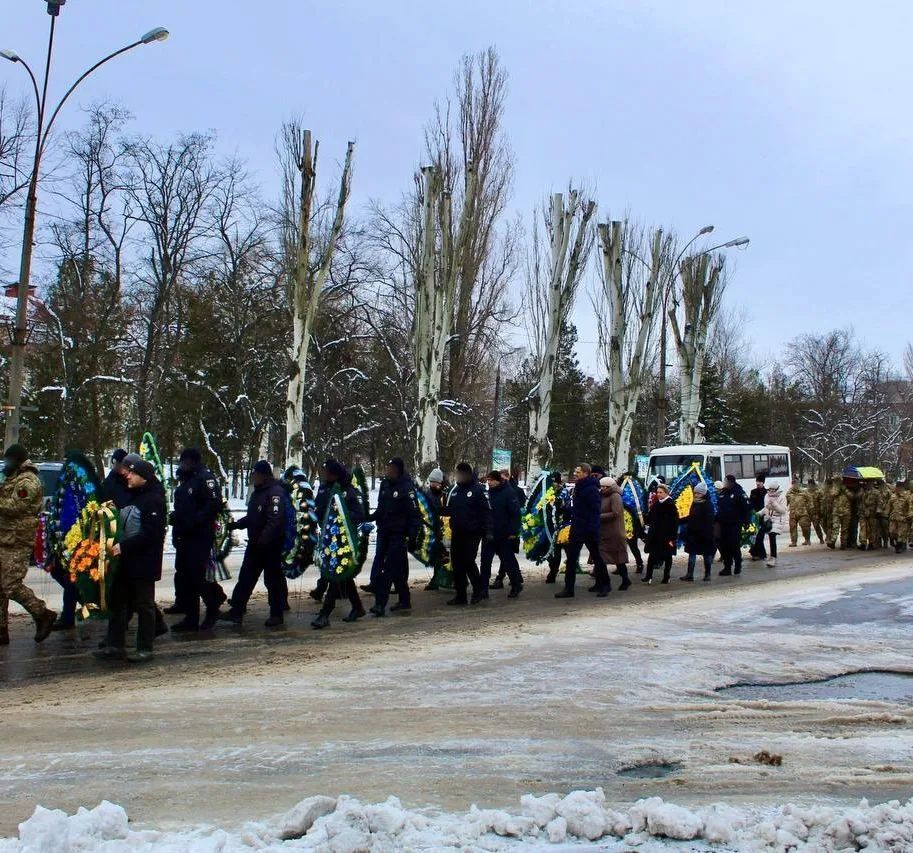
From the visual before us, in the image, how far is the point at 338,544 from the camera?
10641mm

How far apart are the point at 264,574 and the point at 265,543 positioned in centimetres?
61

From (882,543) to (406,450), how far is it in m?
18.8

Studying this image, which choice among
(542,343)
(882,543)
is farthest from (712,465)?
(882,543)

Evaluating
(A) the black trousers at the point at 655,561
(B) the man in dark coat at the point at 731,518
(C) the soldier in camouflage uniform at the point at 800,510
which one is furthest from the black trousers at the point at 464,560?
(C) the soldier in camouflage uniform at the point at 800,510

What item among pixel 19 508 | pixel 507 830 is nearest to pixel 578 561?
pixel 19 508

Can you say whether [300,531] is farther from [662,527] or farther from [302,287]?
[302,287]

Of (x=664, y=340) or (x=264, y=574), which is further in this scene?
(x=664, y=340)

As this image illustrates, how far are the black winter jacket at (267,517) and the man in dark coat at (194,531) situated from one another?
37 cm

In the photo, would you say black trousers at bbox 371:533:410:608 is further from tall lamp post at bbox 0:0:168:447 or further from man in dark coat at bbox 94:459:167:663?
tall lamp post at bbox 0:0:168:447

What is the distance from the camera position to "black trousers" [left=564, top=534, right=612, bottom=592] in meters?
13.2

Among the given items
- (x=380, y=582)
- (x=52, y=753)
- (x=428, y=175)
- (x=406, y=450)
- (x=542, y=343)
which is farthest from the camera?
(x=406, y=450)

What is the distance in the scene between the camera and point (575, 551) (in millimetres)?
13180

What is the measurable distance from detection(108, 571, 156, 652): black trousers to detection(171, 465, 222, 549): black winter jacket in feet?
5.12

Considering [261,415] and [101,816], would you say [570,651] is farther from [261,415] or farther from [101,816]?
[261,415]
